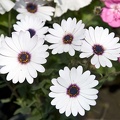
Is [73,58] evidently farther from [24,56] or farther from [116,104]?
[116,104]

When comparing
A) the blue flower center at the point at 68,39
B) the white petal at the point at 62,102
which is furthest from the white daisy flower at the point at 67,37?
the white petal at the point at 62,102

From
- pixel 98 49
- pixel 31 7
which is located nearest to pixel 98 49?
pixel 98 49

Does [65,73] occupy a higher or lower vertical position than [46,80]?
higher

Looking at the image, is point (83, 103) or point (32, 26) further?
point (32, 26)

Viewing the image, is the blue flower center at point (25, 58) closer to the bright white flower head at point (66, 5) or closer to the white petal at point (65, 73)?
the white petal at point (65, 73)

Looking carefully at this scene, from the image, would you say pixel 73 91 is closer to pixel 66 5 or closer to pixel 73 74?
pixel 73 74

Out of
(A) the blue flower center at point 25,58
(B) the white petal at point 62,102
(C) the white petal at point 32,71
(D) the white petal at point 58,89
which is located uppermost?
(A) the blue flower center at point 25,58

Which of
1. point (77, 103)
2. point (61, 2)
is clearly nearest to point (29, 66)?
point (77, 103)
